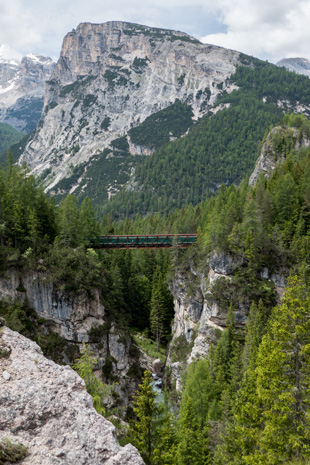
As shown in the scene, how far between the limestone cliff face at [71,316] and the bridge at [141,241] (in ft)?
55.7

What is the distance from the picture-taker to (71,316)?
50875 millimetres

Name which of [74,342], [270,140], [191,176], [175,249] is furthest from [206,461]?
[191,176]

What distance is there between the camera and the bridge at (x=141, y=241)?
66938 mm

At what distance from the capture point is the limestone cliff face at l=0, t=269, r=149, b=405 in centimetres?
4953

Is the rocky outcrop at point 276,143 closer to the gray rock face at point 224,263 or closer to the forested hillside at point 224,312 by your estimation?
the forested hillside at point 224,312

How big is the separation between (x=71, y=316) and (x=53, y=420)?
123 ft

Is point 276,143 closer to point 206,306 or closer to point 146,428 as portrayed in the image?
point 206,306

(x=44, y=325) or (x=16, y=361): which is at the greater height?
(x=16, y=361)

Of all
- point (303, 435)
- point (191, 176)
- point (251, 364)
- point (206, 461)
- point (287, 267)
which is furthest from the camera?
point (191, 176)

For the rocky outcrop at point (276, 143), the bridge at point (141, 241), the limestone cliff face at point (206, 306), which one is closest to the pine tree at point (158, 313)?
the limestone cliff face at point (206, 306)

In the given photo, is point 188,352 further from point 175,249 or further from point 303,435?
point 303,435

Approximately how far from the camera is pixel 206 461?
2633cm

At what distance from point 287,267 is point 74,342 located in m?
33.4

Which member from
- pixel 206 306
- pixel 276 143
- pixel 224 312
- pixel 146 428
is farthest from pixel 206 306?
pixel 276 143
